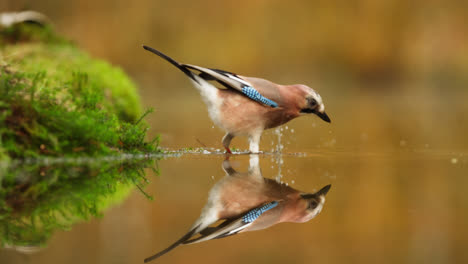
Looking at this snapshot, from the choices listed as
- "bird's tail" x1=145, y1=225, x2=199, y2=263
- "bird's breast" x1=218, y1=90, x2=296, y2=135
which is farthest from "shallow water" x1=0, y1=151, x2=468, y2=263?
"bird's breast" x1=218, y1=90, x2=296, y2=135

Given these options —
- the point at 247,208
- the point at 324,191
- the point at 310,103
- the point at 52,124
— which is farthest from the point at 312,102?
the point at 247,208

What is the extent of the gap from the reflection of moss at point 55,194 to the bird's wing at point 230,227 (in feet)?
1.72

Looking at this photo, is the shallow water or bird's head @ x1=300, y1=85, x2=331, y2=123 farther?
bird's head @ x1=300, y1=85, x2=331, y2=123

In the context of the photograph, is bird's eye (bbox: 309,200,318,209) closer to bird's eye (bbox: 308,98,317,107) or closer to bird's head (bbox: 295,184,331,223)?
bird's head (bbox: 295,184,331,223)

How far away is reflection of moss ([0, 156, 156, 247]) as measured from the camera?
7.46 feet

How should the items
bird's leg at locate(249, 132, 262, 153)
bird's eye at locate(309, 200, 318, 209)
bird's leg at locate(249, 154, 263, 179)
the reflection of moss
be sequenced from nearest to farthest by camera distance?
the reflection of moss, bird's eye at locate(309, 200, 318, 209), bird's leg at locate(249, 154, 263, 179), bird's leg at locate(249, 132, 262, 153)

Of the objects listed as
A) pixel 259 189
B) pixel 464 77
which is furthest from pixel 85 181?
pixel 464 77

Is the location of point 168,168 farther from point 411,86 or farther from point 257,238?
point 411,86

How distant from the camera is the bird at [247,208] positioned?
2.44m

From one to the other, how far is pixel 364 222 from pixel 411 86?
16.0m

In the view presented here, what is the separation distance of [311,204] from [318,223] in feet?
1.20

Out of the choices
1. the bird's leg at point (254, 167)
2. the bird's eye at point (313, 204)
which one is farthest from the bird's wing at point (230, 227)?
the bird's leg at point (254, 167)

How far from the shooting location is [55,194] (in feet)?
9.41

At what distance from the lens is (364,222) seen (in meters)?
2.65
